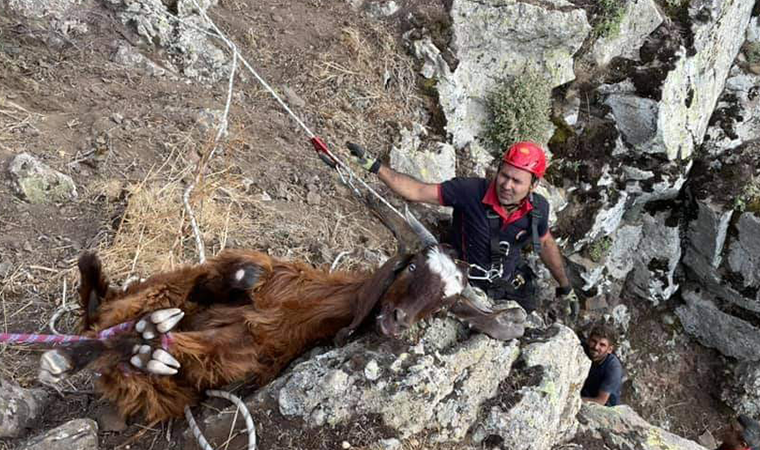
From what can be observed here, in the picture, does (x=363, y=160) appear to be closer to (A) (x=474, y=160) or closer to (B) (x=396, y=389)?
(B) (x=396, y=389)

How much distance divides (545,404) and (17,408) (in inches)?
108

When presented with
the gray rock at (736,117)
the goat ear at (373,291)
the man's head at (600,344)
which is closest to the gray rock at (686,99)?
the gray rock at (736,117)

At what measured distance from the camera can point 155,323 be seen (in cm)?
309

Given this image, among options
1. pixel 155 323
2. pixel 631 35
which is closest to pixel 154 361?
pixel 155 323

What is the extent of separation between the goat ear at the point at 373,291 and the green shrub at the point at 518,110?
16.7ft

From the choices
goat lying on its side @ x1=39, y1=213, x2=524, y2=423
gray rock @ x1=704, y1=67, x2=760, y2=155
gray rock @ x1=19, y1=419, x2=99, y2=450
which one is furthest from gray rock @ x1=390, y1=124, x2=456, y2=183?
gray rock @ x1=19, y1=419, x2=99, y2=450

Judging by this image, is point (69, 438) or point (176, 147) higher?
point (176, 147)

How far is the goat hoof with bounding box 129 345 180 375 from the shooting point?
2984 millimetres

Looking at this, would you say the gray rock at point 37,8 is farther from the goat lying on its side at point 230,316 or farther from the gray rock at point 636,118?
the gray rock at point 636,118

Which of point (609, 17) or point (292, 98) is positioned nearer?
point (292, 98)

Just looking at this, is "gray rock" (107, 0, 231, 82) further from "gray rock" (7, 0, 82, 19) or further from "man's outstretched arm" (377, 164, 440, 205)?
"man's outstretched arm" (377, 164, 440, 205)

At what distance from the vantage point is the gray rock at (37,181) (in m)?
4.28

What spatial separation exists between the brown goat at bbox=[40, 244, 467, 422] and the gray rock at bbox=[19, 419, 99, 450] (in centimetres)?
21

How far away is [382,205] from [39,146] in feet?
10.7
